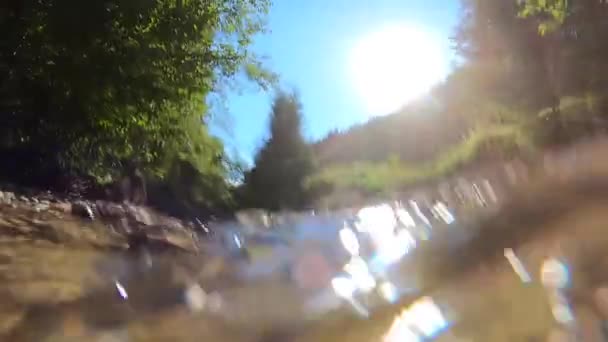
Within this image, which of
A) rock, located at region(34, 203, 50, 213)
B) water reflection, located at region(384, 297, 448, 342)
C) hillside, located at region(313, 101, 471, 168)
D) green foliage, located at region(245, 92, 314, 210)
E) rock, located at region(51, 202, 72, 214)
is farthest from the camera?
green foliage, located at region(245, 92, 314, 210)

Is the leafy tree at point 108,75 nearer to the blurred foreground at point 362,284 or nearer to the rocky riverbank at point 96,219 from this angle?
the rocky riverbank at point 96,219

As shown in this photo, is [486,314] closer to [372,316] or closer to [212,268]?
[372,316]

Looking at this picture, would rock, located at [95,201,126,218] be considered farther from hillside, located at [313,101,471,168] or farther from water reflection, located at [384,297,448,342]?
hillside, located at [313,101,471,168]

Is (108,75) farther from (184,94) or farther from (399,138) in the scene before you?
(399,138)

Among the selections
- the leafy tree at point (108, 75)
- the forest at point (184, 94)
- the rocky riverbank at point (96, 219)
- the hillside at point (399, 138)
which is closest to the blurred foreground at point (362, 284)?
the rocky riverbank at point (96, 219)

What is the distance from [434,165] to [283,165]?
618cm

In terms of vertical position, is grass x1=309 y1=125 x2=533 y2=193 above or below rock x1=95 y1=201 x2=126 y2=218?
above

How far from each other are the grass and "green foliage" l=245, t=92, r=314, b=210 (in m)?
0.65

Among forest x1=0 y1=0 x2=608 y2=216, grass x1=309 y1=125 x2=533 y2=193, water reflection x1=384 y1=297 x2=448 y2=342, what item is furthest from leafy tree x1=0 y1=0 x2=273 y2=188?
water reflection x1=384 y1=297 x2=448 y2=342

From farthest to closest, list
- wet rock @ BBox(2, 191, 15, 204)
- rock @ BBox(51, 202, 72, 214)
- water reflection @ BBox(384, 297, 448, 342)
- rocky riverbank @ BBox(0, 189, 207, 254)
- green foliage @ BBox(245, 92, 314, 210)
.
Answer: green foliage @ BBox(245, 92, 314, 210) < rock @ BBox(51, 202, 72, 214) < wet rock @ BBox(2, 191, 15, 204) < rocky riverbank @ BBox(0, 189, 207, 254) < water reflection @ BBox(384, 297, 448, 342)

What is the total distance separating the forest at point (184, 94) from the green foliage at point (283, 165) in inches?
8.3

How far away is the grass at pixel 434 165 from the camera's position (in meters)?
10.1

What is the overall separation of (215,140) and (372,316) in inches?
370

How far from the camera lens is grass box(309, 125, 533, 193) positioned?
10053 millimetres
